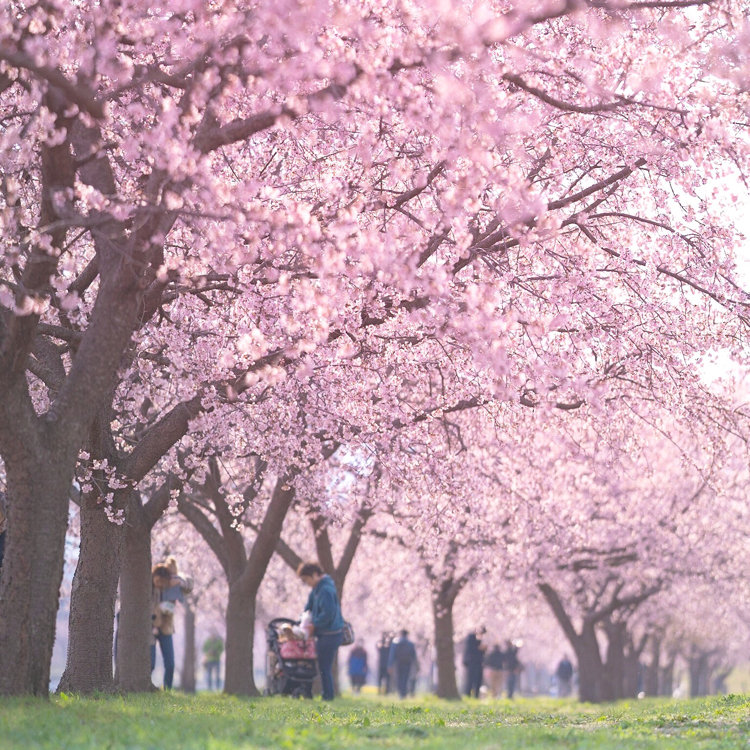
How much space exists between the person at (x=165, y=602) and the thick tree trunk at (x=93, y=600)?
193 inches

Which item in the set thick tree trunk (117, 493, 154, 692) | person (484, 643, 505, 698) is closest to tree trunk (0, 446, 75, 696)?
thick tree trunk (117, 493, 154, 692)

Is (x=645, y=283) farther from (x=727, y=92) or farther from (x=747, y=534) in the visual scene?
(x=747, y=534)

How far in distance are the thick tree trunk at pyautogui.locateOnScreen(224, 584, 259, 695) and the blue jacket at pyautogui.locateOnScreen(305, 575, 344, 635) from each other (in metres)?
2.57

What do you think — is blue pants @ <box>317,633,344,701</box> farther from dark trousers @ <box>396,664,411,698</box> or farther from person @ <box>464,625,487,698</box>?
dark trousers @ <box>396,664,411,698</box>

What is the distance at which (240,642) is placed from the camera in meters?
20.4

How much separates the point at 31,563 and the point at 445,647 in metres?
21.8

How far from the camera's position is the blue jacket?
1773cm

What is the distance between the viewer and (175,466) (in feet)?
A: 52.9

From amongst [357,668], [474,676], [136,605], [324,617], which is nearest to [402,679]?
[474,676]

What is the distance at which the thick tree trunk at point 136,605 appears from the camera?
16484 millimetres

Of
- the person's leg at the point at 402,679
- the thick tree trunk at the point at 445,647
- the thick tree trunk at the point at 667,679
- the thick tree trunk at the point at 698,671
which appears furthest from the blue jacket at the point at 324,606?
the thick tree trunk at the point at 698,671

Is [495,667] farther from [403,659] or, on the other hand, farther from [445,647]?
[445,647]

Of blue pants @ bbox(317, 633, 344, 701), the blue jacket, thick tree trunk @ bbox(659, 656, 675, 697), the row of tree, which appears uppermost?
the row of tree

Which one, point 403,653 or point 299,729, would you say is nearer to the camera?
point 299,729
